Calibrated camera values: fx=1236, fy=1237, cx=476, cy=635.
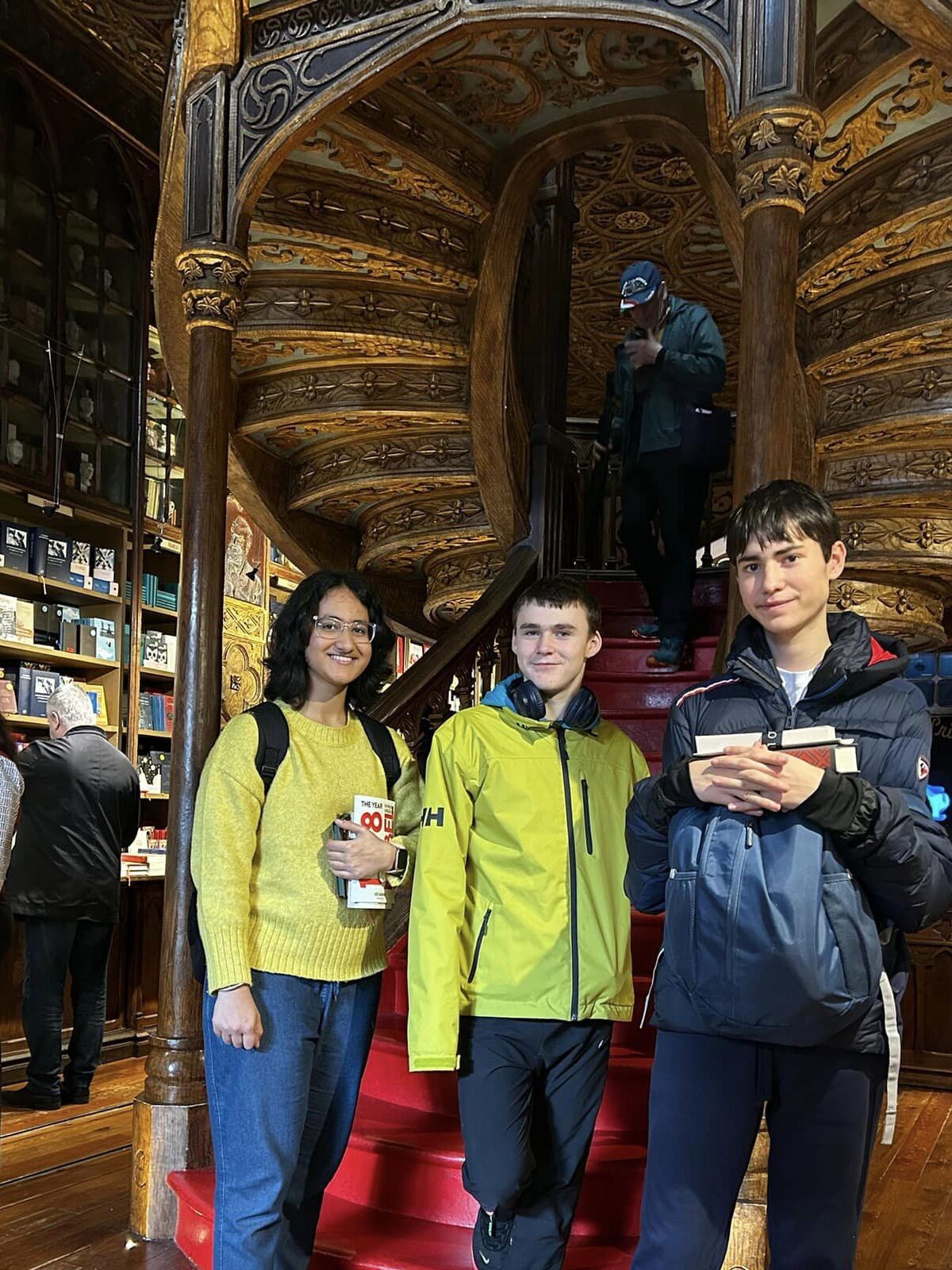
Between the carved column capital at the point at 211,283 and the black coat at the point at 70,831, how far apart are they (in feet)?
7.17

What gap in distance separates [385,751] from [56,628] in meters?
4.14

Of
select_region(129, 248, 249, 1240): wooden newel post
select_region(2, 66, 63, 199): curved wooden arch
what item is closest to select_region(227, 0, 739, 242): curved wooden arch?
select_region(129, 248, 249, 1240): wooden newel post

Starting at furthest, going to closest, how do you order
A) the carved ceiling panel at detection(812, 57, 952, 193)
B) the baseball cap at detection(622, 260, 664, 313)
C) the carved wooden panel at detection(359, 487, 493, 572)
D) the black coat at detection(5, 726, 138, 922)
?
the carved wooden panel at detection(359, 487, 493, 572) → the black coat at detection(5, 726, 138, 922) → the baseball cap at detection(622, 260, 664, 313) → the carved ceiling panel at detection(812, 57, 952, 193)

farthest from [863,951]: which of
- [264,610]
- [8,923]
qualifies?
[264,610]

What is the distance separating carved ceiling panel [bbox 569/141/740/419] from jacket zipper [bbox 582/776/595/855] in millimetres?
3326

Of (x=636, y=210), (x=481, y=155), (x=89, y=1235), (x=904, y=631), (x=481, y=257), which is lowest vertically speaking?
(x=89, y=1235)

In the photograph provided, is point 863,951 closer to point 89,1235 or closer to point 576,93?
point 89,1235

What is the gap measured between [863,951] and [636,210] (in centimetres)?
514

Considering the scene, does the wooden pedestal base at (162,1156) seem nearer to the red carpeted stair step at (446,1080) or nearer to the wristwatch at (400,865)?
the red carpeted stair step at (446,1080)

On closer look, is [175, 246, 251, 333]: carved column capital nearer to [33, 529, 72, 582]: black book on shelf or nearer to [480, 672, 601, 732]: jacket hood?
[480, 672, 601, 732]: jacket hood

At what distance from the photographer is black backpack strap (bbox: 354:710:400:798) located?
8.18 feet

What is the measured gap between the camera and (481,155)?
4.63 meters

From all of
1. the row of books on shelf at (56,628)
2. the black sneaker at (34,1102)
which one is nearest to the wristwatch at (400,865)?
the black sneaker at (34,1102)

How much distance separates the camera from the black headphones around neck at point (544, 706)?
232cm
